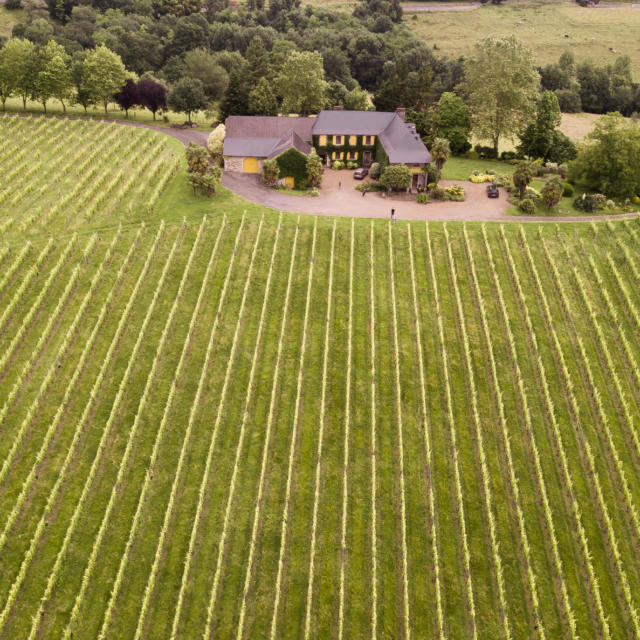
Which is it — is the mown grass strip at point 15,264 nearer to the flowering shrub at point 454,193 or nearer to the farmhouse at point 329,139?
the farmhouse at point 329,139

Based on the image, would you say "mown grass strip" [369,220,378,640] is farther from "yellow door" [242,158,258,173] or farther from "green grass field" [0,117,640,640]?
"yellow door" [242,158,258,173]

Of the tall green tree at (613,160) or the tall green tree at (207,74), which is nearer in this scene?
the tall green tree at (613,160)

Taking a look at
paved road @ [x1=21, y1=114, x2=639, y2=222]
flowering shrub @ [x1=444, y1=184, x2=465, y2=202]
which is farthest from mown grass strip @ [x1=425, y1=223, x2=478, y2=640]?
flowering shrub @ [x1=444, y1=184, x2=465, y2=202]

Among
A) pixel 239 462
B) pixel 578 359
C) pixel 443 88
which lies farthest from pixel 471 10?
pixel 239 462

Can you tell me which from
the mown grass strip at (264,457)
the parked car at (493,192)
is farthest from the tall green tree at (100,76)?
the parked car at (493,192)

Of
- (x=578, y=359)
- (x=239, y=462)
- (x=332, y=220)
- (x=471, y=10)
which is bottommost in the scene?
(x=239, y=462)

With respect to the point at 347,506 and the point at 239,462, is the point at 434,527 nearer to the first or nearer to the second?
the point at 347,506
